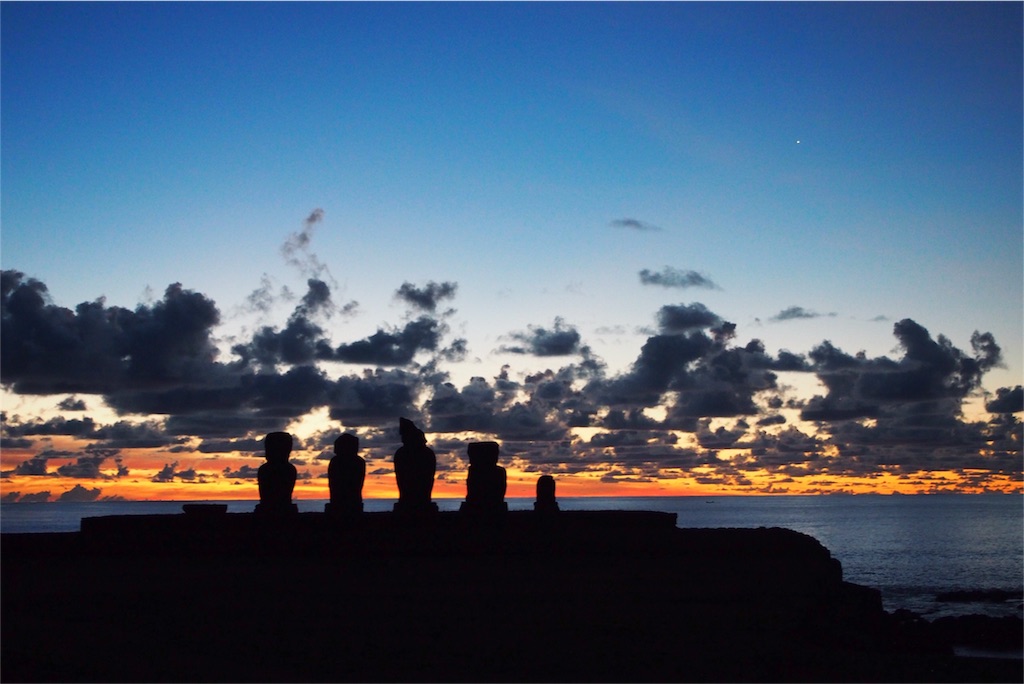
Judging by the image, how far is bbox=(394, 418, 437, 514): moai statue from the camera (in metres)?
20.4

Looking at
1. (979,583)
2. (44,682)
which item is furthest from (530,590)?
(979,583)

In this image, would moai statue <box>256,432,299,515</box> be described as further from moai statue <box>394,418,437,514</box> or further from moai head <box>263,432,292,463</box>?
moai statue <box>394,418,437,514</box>

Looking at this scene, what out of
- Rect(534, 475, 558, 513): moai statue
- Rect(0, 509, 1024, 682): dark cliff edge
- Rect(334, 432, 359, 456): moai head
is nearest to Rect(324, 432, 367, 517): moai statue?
Rect(334, 432, 359, 456): moai head

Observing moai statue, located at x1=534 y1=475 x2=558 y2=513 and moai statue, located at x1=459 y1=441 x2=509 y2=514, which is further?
moai statue, located at x1=534 y1=475 x2=558 y2=513

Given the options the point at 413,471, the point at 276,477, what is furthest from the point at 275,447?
the point at 413,471

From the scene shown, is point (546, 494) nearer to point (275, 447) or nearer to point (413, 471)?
point (413, 471)

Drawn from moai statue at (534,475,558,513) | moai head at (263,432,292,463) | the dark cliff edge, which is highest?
moai head at (263,432,292,463)

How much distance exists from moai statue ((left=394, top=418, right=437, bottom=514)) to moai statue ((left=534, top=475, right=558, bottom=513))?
3311mm

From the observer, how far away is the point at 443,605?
13.0 metres

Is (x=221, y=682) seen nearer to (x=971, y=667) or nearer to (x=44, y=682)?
(x=44, y=682)

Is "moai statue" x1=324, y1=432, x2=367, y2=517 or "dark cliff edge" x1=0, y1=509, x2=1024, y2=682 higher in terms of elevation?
"moai statue" x1=324, y1=432, x2=367, y2=517

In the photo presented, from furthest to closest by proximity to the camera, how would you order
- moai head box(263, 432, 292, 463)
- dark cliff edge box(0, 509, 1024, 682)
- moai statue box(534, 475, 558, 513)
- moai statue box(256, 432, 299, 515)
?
moai statue box(534, 475, 558, 513)
moai head box(263, 432, 292, 463)
moai statue box(256, 432, 299, 515)
dark cliff edge box(0, 509, 1024, 682)

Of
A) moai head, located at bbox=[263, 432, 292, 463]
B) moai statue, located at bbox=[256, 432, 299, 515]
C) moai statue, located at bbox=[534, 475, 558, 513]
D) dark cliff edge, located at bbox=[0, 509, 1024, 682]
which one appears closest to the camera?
dark cliff edge, located at bbox=[0, 509, 1024, 682]

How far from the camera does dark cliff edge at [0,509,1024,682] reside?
966 centimetres
